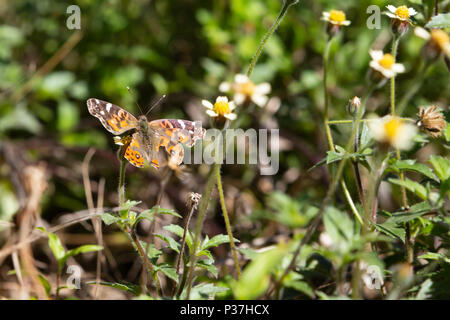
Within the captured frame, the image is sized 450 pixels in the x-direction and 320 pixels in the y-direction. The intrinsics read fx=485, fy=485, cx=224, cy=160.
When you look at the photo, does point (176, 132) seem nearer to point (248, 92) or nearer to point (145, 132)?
point (145, 132)

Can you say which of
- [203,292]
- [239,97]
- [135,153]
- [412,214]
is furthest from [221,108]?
[412,214]

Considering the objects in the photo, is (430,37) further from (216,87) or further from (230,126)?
(216,87)

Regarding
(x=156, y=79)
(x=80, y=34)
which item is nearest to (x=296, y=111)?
(x=156, y=79)

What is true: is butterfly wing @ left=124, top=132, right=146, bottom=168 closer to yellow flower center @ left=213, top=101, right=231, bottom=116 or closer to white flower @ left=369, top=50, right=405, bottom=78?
yellow flower center @ left=213, top=101, right=231, bottom=116

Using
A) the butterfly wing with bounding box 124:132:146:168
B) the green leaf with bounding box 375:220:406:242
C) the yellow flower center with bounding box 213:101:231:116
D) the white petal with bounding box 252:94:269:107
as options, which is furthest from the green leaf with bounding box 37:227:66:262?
the green leaf with bounding box 375:220:406:242

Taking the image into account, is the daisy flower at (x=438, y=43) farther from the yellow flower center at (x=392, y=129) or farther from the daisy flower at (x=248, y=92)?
the daisy flower at (x=248, y=92)

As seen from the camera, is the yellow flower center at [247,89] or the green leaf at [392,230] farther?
the green leaf at [392,230]

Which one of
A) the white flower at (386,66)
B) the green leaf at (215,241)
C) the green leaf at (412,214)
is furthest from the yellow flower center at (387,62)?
the green leaf at (215,241)
